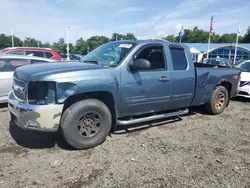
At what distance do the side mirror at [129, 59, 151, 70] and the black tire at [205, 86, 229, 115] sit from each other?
8.64 feet

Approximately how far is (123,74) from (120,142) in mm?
1262

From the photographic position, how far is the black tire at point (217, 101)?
5840mm

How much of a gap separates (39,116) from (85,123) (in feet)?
2.53

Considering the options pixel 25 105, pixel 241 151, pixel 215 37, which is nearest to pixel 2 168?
pixel 25 105

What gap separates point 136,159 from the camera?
11.6 feet

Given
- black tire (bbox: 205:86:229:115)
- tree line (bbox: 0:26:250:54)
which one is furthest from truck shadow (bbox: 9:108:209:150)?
tree line (bbox: 0:26:250:54)

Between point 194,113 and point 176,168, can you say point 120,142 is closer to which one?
point 176,168

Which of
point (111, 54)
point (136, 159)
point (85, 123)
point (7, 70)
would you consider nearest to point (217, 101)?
point (111, 54)

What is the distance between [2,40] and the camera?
83.3 meters

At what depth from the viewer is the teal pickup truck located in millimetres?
3420

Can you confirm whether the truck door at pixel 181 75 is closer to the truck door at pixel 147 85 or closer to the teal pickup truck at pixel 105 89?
the teal pickup truck at pixel 105 89

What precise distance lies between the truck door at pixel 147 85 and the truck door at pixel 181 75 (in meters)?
0.17

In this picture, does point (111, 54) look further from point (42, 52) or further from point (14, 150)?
point (42, 52)

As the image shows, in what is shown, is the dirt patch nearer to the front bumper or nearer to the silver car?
the front bumper
